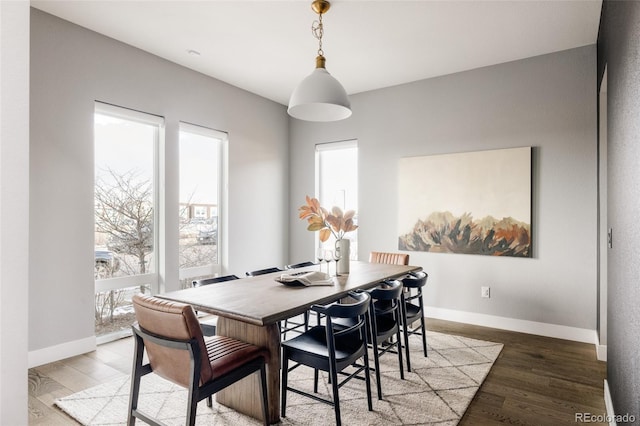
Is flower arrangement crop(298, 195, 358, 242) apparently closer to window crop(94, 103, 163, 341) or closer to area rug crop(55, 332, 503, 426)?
area rug crop(55, 332, 503, 426)

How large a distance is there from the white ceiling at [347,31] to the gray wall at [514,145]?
29 cm

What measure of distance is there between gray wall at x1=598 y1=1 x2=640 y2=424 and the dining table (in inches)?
55.5

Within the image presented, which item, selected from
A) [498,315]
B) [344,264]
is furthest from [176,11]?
[498,315]

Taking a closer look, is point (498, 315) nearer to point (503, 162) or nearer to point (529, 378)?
point (529, 378)

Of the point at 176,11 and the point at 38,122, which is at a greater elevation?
the point at 176,11

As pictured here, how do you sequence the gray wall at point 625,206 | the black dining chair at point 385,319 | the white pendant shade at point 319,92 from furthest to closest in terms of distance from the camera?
the white pendant shade at point 319,92 → the black dining chair at point 385,319 → the gray wall at point 625,206

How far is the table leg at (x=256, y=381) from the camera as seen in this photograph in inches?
86.6

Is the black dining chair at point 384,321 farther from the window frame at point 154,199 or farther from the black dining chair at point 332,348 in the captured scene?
the window frame at point 154,199

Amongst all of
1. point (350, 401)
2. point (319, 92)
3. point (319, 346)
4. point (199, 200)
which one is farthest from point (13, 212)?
point (199, 200)

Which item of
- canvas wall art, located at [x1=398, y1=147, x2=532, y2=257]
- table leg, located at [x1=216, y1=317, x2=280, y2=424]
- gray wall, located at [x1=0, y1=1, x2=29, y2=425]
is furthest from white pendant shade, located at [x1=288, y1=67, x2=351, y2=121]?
canvas wall art, located at [x1=398, y1=147, x2=532, y2=257]

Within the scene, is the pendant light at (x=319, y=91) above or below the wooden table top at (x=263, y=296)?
above

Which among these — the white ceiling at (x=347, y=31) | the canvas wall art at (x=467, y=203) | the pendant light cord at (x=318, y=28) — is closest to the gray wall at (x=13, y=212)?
the white ceiling at (x=347, y=31)

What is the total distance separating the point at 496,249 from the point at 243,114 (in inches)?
139

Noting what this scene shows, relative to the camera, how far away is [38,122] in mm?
3068
